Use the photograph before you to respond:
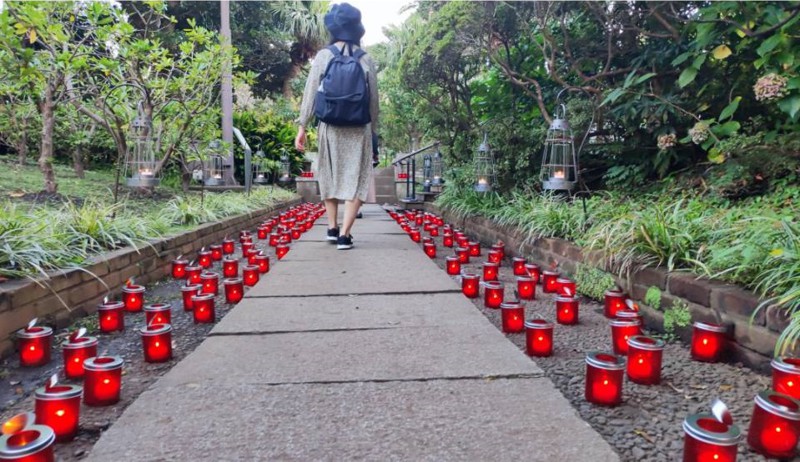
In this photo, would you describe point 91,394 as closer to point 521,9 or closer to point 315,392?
point 315,392

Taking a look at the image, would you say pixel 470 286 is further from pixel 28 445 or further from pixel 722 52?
pixel 722 52

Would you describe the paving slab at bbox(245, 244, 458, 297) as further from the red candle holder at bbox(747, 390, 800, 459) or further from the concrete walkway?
the red candle holder at bbox(747, 390, 800, 459)

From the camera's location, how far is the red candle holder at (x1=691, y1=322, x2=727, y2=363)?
73.5 inches

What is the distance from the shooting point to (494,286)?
109 inches

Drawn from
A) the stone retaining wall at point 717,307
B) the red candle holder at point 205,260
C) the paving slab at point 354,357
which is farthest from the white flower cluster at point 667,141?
the red candle holder at point 205,260

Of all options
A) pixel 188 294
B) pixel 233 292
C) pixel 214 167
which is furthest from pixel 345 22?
pixel 214 167

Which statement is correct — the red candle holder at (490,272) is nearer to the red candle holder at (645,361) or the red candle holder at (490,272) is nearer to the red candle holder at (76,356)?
the red candle holder at (645,361)

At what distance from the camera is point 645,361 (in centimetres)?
168

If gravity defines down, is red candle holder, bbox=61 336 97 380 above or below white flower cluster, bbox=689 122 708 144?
below

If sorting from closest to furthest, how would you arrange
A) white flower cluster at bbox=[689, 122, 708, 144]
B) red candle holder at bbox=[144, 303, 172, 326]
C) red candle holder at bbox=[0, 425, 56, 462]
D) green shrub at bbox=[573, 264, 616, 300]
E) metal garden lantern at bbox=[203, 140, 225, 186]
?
red candle holder at bbox=[0, 425, 56, 462] < red candle holder at bbox=[144, 303, 172, 326] < green shrub at bbox=[573, 264, 616, 300] < white flower cluster at bbox=[689, 122, 708, 144] < metal garden lantern at bbox=[203, 140, 225, 186]

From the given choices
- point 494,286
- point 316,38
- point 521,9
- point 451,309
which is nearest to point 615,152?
point 521,9

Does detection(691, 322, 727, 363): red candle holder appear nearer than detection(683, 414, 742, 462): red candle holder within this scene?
No

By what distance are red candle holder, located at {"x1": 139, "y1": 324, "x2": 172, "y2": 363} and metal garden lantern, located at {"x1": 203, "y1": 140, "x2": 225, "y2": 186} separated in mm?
5124

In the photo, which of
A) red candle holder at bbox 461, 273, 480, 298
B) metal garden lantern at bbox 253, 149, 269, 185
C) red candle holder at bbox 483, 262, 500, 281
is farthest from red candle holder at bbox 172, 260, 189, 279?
metal garden lantern at bbox 253, 149, 269, 185
